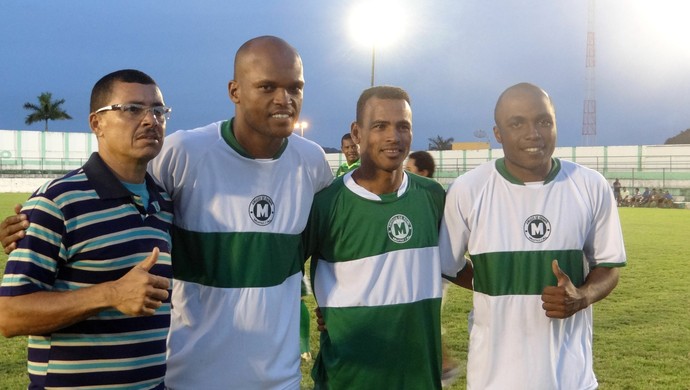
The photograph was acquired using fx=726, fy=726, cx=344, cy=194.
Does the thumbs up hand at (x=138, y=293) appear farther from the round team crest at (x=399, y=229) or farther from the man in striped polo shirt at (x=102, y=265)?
the round team crest at (x=399, y=229)

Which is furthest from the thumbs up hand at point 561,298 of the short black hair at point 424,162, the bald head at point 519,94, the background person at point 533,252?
the short black hair at point 424,162

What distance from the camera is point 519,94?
141 inches

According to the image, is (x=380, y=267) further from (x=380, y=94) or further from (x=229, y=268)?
(x=380, y=94)

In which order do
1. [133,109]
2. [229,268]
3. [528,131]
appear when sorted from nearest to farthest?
[133,109], [229,268], [528,131]

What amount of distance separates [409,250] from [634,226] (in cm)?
2394

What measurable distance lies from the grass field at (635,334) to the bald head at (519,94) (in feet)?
10.6

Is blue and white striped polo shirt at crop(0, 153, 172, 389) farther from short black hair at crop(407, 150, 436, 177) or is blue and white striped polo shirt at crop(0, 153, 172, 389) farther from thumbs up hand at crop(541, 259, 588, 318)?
short black hair at crop(407, 150, 436, 177)

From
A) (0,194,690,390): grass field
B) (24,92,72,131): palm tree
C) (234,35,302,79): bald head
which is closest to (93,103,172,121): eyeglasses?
(234,35,302,79): bald head

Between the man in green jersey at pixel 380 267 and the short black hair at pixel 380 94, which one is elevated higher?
the short black hair at pixel 380 94

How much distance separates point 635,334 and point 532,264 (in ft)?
18.8

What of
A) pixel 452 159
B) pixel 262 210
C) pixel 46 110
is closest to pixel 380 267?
pixel 262 210

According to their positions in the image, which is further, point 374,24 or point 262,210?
point 374,24

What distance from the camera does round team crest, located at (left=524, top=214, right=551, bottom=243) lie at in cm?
349

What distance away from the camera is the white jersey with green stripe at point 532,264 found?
3434 millimetres
